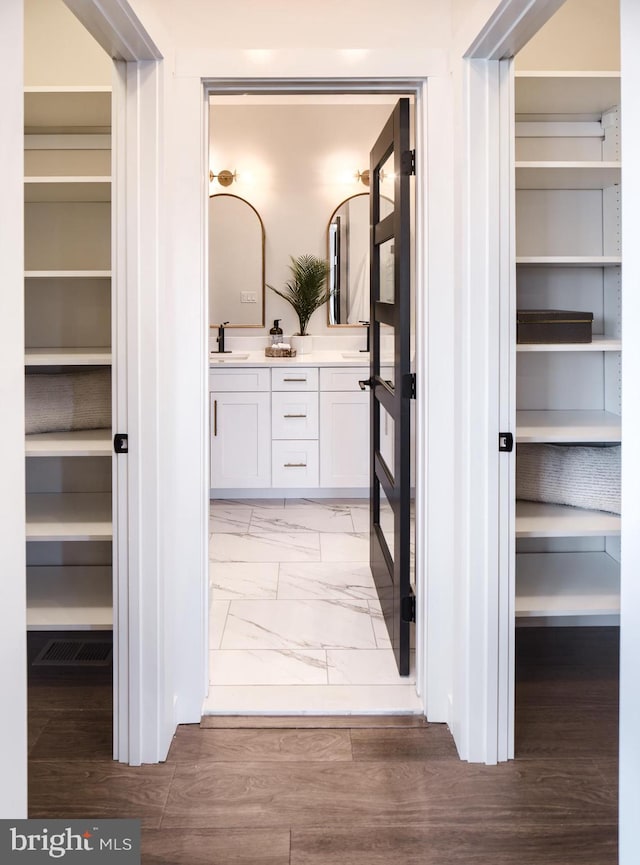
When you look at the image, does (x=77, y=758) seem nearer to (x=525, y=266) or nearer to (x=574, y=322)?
(x=574, y=322)

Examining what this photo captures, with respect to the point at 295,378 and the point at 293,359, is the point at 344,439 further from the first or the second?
the point at 293,359

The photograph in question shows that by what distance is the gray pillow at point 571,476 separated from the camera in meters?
2.79

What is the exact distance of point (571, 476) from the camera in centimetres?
284

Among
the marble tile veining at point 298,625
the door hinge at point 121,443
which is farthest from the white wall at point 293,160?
the door hinge at point 121,443

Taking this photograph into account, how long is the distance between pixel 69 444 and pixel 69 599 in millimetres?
547

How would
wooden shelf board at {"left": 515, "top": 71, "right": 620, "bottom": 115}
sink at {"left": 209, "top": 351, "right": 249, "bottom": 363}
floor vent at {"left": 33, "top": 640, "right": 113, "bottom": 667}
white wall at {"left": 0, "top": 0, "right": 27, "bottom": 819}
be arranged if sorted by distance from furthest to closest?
sink at {"left": 209, "top": 351, "right": 249, "bottom": 363} < floor vent at {"left": 33, "top": 640, "right": 113, "bottom": 667} < wooden shelf board at {"left": 515, "top": 71, "right": 620, "bottom": 115} < white wall at {"left": 0, "top": 0, "right": 27, "bottom": 819}

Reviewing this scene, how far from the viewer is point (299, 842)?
1954mm

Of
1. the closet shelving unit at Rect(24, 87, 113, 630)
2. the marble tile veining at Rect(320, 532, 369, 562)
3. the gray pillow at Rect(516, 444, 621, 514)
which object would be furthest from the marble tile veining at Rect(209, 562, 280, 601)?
the gray pillow at Rect(516, 444, 621, 514)

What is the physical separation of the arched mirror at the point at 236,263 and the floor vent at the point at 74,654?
3.10 meters

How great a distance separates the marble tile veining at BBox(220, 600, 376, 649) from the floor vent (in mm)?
462

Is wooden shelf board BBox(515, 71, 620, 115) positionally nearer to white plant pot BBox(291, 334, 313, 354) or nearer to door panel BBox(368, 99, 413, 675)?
door panel BBox(368, 99, 413, 675)

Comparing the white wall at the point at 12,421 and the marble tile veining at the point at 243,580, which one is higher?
the white wall at the point at 12,421

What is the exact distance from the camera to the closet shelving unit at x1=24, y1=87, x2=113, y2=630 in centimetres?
279

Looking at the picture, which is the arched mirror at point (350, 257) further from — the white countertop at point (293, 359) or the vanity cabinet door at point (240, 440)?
the vanity cabinet door at point (240, 440)
